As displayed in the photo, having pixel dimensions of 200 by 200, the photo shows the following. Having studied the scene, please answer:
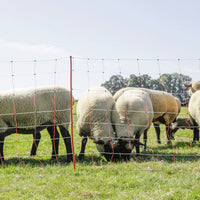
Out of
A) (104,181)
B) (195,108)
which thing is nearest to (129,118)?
(195,108)

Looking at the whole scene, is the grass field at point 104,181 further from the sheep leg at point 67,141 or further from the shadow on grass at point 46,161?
the sheep leg at point 67,141

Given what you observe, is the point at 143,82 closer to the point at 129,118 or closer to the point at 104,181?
the point at 129,118

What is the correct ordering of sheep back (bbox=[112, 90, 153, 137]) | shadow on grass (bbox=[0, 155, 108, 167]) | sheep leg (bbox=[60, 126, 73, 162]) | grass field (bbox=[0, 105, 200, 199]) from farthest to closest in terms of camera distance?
sheep back (bbox=[112, 90, 153, 137]) < sheep leg (bbox=[60, 126, 73, 162]) < shadow on grass (bbox=[0, 155, 108, 167]) < grass field (bbox=[0, 105, 200, 199])

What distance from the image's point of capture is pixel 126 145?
613cm

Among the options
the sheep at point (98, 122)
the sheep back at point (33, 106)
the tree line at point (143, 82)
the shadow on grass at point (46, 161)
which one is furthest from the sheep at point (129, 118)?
the sheep back at point (33, 106)

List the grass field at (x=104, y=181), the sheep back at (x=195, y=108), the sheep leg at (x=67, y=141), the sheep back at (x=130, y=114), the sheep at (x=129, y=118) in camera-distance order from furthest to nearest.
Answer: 1. the sheep back at (x=195, y=108)
2. the sheep back at (x=130, y=114)
3. the sheep at (x=129, y=118)
4. the sheep leg at (x=67, y=141)
5. the grass field at (x=104, y=181)

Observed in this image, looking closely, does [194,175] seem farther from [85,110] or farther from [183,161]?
[85,110]

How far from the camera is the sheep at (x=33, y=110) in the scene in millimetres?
6016

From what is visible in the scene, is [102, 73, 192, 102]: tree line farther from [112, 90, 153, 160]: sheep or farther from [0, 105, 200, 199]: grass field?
[0, 105, 200, 199]: grass field

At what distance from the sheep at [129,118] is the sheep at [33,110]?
1306 millimetres

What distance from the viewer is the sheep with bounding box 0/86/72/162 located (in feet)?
19.7

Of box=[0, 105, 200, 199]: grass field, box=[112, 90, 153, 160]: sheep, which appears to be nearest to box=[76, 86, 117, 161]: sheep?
box=[112, 90, 153, 160]: sheep

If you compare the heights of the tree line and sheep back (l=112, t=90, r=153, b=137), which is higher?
the tree line

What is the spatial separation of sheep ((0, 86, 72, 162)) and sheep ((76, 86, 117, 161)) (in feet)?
1.53
